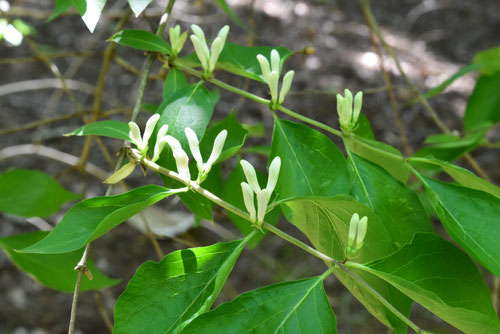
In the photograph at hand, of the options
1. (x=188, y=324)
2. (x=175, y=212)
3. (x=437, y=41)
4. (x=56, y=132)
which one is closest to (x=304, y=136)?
(x=188, y=324)

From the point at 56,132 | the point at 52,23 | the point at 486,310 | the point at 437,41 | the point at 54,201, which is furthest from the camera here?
the point at 437,41

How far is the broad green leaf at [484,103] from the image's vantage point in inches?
56.1

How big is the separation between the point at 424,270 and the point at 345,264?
0.35 feet

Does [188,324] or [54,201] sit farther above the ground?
[188,324]

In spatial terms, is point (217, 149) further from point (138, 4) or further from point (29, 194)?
point (29, 194)

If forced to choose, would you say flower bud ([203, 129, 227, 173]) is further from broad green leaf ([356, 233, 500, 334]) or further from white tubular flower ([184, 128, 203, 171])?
broad green leaf ([356, 233, 500, 334])

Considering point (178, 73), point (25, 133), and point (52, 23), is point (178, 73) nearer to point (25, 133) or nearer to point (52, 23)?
point (25, 133)

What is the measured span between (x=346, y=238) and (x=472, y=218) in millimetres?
173

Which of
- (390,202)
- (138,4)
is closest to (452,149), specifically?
(390,202)

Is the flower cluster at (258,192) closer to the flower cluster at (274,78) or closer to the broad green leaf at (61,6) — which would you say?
the flower cluster at (274,78)

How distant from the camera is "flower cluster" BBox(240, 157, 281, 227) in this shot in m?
0.69

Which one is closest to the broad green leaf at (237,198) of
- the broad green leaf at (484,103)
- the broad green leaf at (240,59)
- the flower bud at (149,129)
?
the broad green leaf at (240,59)

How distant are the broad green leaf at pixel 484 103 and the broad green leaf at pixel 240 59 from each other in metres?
0.76

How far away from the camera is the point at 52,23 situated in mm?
3160
